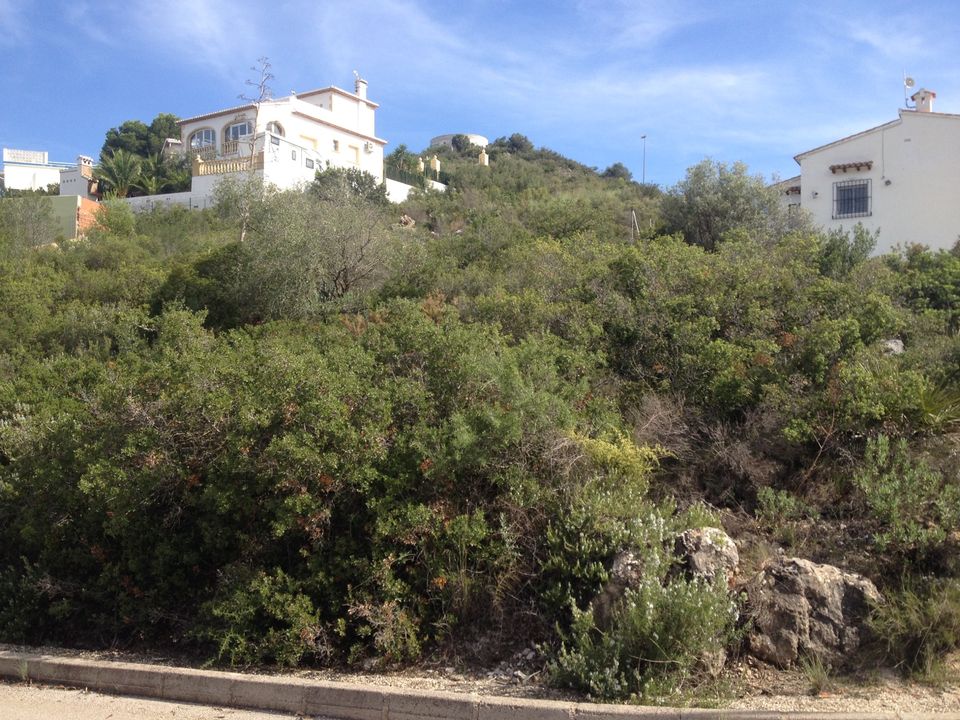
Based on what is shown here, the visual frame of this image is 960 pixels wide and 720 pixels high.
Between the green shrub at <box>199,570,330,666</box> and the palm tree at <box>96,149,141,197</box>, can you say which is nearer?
the green shrub at <box>199,570,330,666</box>


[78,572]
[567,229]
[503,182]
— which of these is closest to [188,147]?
[503,182]

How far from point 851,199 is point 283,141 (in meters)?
22.6

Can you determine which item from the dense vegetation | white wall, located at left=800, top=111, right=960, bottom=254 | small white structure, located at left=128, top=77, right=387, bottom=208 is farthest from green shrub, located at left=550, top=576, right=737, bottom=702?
small white structure, located at left=128, top=77, right=387, bottom=208

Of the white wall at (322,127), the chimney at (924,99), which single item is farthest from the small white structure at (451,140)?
the chimney at (924,99)

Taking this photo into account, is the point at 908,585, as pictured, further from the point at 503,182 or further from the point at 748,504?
the point at 503,182

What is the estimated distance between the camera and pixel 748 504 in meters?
7.11

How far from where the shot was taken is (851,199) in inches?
961

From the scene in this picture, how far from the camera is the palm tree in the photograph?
126 ft

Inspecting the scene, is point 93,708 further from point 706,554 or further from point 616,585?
point 706,554

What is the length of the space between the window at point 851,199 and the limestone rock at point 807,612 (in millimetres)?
21269

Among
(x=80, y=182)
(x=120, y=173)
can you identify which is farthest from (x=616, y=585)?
(x=80, y=182)

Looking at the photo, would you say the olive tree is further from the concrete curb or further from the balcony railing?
the balcony railing

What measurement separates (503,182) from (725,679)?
120 ft

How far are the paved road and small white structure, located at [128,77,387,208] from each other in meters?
26.4
